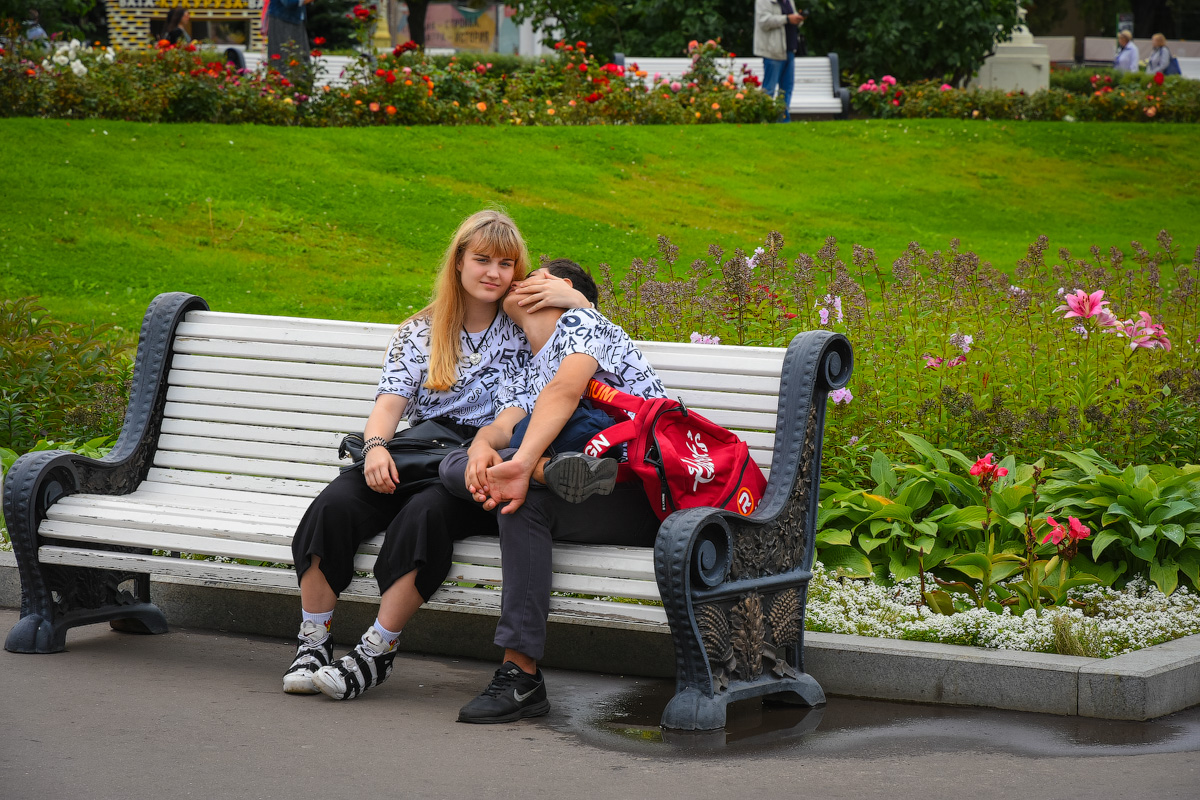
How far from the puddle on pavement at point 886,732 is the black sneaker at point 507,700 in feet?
0.51

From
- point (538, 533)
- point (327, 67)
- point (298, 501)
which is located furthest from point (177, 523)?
point (327, 67)

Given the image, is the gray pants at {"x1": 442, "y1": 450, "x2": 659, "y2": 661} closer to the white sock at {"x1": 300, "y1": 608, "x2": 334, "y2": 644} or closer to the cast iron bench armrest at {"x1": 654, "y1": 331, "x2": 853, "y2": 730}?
the cast iron bench armrest at {"x1": 654, "y1": 331, "x2": 853, "y2": 730}

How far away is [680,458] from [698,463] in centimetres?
7

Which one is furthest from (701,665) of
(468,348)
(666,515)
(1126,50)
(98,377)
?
(1126,50)

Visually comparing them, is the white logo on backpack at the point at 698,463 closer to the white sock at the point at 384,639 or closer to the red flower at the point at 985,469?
the white sock at the point at 384,639

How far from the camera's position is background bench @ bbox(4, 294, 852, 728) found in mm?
3766

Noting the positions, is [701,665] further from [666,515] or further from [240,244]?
[240,244]

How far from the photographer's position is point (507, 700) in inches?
150

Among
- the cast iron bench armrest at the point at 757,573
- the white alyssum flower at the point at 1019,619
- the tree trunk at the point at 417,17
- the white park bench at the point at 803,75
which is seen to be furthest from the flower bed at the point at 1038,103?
the tree trunk at the point at 417,17

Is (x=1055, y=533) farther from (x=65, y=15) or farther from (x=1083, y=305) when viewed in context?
(x=65, y=15)

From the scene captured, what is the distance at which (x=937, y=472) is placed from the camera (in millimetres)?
5008

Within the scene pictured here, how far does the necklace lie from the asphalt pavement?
1.02 m

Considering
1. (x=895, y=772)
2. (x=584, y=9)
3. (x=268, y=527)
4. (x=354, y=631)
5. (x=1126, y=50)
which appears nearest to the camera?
(x=895, y=772)

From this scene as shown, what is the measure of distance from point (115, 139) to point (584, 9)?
11.8 metres
